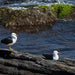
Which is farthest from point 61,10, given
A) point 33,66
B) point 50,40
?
point 33,66

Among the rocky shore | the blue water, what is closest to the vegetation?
the blue water

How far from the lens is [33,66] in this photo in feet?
35.4

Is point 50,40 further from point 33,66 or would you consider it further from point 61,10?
point 33,66

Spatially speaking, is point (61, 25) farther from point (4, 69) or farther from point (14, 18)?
point (4, 69)

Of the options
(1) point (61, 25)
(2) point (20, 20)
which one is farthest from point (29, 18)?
(1) point (61, 25)

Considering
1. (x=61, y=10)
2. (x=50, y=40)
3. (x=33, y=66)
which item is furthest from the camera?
(x=61, y=10)

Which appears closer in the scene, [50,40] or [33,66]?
[33,66]

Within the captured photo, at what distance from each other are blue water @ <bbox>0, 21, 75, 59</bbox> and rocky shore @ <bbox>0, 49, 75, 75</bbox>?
14.4 ft

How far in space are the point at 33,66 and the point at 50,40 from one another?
809 centimetres

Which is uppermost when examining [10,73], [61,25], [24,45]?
[61,25]

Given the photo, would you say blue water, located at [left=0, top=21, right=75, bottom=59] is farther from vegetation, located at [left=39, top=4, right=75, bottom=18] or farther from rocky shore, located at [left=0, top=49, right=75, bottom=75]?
rocky shore, located at [left=0, top=49, right=75, bottom=75]

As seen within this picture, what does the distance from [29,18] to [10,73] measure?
1158 centimetres

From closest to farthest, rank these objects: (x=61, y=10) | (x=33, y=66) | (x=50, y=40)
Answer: (x=33, y=66) < (x=50, y=40) < (x=61, y=10)

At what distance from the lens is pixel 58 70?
10.4 m
